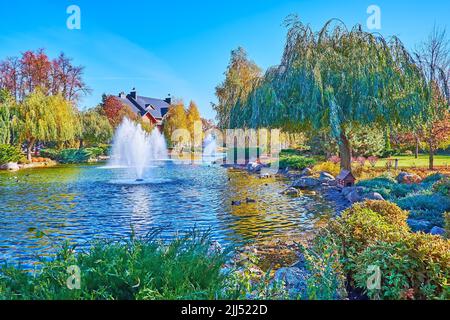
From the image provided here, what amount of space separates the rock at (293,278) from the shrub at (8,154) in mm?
19601

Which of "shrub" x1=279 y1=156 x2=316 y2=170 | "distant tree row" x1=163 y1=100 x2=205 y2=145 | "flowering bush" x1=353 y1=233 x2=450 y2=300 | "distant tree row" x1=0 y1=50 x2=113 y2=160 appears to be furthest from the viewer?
"distant tree row" x1=163 y1=100 x2=205 y2=145

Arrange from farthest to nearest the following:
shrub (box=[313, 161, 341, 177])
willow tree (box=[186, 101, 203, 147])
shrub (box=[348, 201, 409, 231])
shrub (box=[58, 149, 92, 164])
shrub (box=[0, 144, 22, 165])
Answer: willow tree (box=[186, 101, 203, 147]) < shrub (box=[58, 149, 92, 164]) < shrub (box=[0, 144, 22, 165]) < shrub (box=[313, 161, 341, 177]) < shrub (box=[348, 201, 409, 231])

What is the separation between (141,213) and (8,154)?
15.3 m

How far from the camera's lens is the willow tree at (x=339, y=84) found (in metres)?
9.95

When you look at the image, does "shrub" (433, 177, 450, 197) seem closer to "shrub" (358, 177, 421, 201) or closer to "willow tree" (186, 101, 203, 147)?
"shrub" (358, 177, 421, 201)

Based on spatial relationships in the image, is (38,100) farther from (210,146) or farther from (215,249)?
(215,249)

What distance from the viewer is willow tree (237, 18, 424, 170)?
9945 mm

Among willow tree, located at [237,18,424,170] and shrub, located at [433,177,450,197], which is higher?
willow tree, located at [237,18,424,170]

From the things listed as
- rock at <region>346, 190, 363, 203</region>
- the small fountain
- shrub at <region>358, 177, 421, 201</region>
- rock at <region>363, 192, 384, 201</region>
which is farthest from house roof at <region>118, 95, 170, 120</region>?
rock at <region>363, 192, 384, 201</region>

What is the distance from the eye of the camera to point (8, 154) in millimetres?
19547

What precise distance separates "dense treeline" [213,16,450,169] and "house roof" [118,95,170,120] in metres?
18.6

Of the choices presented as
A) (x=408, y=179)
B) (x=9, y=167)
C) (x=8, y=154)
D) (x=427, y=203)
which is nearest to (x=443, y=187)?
(x=427, y=203)
